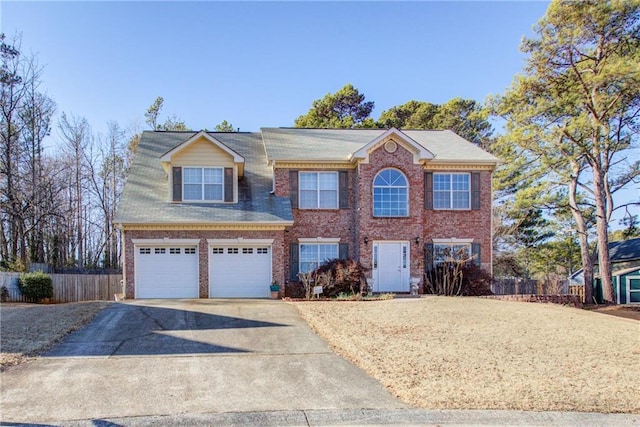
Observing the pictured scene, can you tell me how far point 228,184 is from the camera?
20219 mm

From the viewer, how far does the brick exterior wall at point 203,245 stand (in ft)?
60.3

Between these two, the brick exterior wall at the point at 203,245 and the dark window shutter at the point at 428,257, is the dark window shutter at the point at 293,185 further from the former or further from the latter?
the dark window shutter at the point at 428,257

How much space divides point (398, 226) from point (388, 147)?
3195 mm

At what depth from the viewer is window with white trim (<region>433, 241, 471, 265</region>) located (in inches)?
789

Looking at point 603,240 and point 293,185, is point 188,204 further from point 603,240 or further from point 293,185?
point 603,240

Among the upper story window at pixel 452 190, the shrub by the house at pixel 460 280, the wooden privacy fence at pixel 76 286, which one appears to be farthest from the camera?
the wooden privacy fence at pixel 76 286

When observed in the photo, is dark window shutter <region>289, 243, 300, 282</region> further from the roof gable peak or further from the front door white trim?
the roof gable peak

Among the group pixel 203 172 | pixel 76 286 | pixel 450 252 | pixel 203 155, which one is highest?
pixel 203 155

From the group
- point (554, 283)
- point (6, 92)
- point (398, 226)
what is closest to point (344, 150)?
point (398, 226)

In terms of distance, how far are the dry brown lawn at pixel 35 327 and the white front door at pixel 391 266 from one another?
998 centimetres

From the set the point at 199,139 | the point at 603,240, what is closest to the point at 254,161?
the point at 199,139

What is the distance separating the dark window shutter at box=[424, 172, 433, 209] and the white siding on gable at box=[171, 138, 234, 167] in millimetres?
8031

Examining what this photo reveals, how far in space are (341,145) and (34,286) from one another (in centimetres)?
1427

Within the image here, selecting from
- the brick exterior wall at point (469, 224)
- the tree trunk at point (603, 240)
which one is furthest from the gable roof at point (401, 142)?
the tree trunk at point (603, 240)
